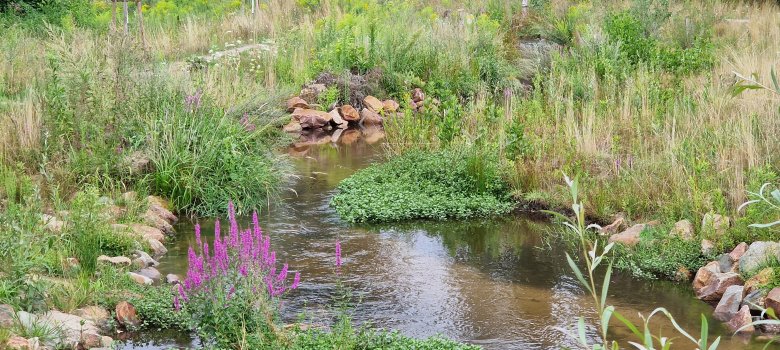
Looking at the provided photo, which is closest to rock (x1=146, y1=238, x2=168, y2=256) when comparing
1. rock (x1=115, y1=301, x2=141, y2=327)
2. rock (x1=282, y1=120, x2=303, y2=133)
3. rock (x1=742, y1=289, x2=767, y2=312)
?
rock (x1=115, y1=301, x2=141, y2=327)

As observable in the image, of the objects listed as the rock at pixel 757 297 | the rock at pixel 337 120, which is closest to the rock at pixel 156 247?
the rock at pixel 757 297

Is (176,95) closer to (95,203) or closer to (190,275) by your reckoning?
(95,203)

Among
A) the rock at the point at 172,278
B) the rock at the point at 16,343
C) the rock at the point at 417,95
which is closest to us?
the rock at the point at 16,343

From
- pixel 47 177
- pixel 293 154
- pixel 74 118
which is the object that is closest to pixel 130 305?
pixel 47 177

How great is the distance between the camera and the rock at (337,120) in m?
13.4

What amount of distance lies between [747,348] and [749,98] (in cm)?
431

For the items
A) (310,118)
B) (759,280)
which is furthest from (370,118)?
(759,280)

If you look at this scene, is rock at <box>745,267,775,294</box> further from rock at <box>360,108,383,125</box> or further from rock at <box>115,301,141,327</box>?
rock at <box>360,108,383,125</box>

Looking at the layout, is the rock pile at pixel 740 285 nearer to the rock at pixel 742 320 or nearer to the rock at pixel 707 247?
the rock at pixel 742 320

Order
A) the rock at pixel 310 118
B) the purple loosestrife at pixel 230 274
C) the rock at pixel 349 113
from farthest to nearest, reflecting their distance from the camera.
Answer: the rock at pixel 349 113, the rock at pixel 310 118, the purple loosestrife at pixel 230 274

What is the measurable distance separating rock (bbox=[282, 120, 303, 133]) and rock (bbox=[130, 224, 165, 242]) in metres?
5.23

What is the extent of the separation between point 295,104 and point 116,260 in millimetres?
7038

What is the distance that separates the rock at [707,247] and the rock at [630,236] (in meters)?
0.49

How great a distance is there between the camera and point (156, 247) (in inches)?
284
